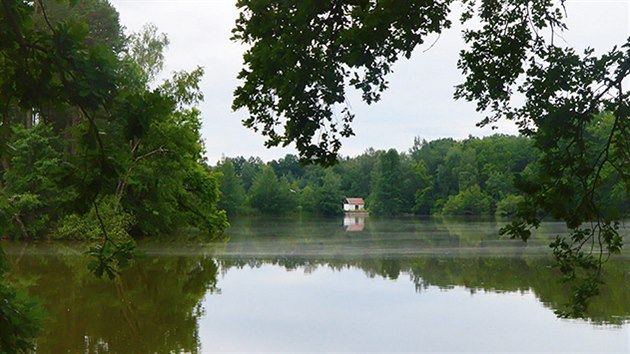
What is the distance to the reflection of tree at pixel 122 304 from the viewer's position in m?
8.58

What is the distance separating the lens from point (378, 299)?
41.4 ft

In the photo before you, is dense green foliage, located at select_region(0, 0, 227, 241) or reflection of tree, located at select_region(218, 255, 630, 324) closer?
dense green foliage, located at select_region(0, 0, 227, 241)

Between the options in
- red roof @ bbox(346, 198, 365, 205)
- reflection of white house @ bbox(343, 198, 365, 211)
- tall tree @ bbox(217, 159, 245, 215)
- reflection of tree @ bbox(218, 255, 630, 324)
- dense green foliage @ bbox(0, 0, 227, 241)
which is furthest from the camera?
red roof @ bbox(346, 198, 365, 205)

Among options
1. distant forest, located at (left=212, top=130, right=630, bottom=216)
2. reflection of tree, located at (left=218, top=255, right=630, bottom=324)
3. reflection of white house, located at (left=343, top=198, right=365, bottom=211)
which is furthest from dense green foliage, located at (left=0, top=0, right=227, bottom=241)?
reflection of white house, located at (left=343, top=198, right=365, bottom=211)

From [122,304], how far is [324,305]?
3667 mm

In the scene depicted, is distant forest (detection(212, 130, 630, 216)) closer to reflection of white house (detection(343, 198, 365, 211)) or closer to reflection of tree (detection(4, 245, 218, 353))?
reflection of white house (detection(343, 198, 365, 211))

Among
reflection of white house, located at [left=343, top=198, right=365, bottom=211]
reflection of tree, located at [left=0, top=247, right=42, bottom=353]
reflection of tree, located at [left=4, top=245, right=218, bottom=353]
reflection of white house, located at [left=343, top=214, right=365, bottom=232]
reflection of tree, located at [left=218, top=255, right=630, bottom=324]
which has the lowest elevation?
reflection of tree, located at [left=4, top=245, right=218, bottom=353]

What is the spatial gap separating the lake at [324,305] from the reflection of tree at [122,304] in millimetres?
27

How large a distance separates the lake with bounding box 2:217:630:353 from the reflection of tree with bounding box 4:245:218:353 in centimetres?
3

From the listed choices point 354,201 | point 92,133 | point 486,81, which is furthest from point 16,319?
point 354,201

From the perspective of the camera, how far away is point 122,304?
37.8ft

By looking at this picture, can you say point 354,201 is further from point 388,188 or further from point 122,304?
point 122,304

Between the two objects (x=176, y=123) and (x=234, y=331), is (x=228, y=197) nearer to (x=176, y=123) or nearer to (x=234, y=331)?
(x=176, y=123)

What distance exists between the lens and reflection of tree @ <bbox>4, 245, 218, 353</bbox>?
28.1 ft
